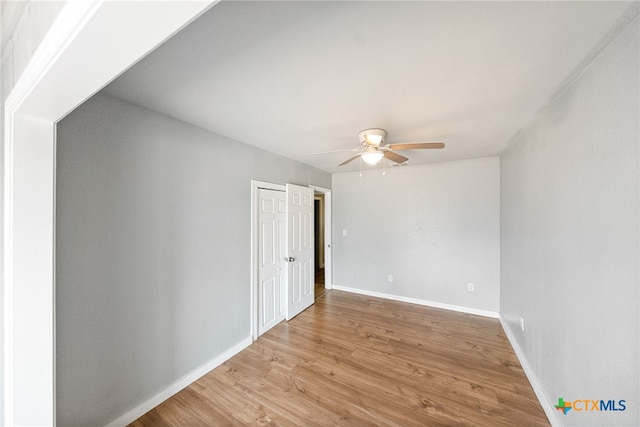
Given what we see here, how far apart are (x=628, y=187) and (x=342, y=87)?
1.54 metres

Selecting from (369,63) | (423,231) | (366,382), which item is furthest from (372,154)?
(423,231)

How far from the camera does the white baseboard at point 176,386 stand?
1.71 m

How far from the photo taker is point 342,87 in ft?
5.12

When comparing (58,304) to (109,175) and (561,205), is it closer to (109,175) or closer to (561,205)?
(109,175)

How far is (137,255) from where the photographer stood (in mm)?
1784

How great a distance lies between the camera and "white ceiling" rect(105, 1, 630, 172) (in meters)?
0.99

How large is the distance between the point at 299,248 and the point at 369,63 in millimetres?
2850

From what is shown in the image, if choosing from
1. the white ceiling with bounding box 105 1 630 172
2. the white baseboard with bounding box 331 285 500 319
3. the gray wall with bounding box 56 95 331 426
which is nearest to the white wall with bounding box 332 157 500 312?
the white baseboard with bounding box 331 285 500 319

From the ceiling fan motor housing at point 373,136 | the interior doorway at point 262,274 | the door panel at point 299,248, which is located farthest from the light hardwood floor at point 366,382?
the ceiling fan motor housing at point 373,136

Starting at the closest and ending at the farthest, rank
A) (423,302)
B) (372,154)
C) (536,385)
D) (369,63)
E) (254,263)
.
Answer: (369,63), (536,385), (372,154), (254,263), (423,302)

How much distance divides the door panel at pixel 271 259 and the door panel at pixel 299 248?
0.31 feet

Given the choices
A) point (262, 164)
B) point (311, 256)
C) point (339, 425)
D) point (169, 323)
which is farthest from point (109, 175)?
point (311, 256)

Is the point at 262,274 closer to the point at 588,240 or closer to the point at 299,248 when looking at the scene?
the point at 299,248

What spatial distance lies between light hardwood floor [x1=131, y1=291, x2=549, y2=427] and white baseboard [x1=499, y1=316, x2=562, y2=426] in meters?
0.05
